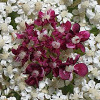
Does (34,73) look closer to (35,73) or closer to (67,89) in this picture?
(35,73)

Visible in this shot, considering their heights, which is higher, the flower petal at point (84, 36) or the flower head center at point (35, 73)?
the flower petal at point (84, 36)

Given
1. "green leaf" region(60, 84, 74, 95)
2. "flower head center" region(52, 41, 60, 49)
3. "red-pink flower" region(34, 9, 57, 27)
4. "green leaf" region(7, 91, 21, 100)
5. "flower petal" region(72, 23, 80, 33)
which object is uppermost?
"red-pink flower" region(34, 9, 57, 27)

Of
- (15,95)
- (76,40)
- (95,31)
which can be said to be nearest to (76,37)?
(76,40)

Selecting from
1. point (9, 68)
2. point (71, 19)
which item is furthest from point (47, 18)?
point (9, 68)

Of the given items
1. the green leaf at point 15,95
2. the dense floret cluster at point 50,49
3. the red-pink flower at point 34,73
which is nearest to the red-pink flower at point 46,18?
the dense floret cluster at point 50,49

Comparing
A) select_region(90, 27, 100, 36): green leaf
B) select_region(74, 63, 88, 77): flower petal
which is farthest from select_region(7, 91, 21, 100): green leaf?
select_region(90, 27, 100, 36): green leaf

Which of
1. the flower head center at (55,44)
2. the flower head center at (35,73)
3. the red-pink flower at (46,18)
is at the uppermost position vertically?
the red-pink flower at (46,18)

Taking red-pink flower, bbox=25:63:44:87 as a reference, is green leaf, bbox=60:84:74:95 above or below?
below

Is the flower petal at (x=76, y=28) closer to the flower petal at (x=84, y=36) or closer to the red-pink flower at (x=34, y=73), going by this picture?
the flower petal at (x=84, y=36)

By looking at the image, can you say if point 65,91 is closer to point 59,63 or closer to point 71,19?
point 59,63

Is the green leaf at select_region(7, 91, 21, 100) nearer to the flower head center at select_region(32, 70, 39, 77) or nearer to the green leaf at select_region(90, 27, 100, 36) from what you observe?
the flower head center at select_region(32, 70, 39, 77)
